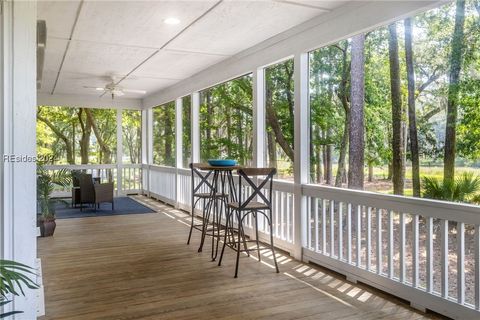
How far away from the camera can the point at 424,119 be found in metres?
Answer: 2.87

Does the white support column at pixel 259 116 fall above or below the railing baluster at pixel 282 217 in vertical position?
above

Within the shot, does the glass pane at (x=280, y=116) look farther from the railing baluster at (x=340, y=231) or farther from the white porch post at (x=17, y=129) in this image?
the white porch post at (x=17, y=129)

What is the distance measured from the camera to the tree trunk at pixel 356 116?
3396 mm

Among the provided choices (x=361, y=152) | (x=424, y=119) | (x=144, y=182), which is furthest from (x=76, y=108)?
(x=424, y=119)

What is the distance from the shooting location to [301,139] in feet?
13.0

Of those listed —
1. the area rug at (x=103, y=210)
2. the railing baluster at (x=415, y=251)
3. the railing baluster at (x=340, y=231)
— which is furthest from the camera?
the area rug at (x=103, y=210)

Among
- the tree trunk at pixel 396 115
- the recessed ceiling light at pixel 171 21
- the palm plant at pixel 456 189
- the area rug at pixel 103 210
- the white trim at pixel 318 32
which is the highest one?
the recessed ceiling light at pixel 171 21

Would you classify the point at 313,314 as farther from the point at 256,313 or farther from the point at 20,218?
the point at 20,218

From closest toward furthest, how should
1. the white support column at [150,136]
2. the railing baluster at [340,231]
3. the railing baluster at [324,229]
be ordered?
the railing baluster at [340,231]
the railing baluster at [324,229]
the white support column at [150,136]

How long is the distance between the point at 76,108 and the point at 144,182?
7.97 feet

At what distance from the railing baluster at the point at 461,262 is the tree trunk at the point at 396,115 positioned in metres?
0.56

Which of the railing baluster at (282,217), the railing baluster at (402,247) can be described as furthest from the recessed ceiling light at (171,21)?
the railing baluster at (402,247)

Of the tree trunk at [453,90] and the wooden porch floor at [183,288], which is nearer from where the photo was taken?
the tree trunk at [453,90]

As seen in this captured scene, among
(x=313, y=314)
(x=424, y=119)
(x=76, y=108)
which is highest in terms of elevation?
(x=76, y=108)
